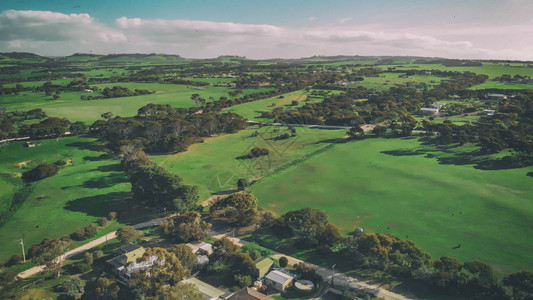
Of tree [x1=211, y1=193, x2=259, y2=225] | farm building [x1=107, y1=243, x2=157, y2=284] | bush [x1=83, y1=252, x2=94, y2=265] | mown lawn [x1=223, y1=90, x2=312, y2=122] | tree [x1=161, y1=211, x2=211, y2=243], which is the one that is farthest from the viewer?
mown lawn [x1=223, y1=90, x2=312, y2=122]

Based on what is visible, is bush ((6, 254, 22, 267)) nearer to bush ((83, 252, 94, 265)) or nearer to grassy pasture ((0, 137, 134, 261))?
grassy pasture ((0, 137, 134, 261))

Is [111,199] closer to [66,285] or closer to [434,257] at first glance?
[66,285]

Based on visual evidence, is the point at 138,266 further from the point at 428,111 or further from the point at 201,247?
the point at 428,111

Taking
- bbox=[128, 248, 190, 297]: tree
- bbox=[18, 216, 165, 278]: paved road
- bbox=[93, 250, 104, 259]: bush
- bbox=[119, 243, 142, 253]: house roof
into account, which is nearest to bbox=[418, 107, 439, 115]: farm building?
bbox=[18, 216, 165, 278]: paved road

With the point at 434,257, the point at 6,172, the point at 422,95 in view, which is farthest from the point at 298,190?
the point at 422,95

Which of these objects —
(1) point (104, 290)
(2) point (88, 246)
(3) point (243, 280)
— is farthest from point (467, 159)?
(2) point (88, 246)

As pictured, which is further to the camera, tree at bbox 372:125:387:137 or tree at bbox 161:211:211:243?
tree at bbox 372:125:387:137

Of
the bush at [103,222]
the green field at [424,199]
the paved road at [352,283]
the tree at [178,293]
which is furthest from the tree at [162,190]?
the tree at [178,293]
